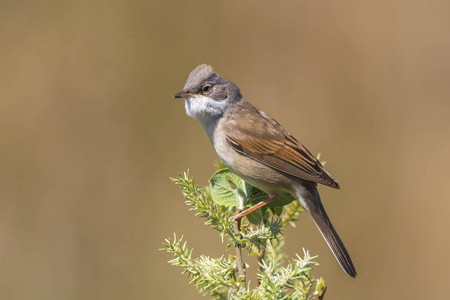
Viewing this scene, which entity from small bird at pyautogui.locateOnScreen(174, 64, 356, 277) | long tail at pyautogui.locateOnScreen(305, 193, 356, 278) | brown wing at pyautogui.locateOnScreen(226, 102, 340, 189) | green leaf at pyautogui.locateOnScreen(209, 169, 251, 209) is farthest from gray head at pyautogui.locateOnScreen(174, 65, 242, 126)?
green leaf at pyautogui.locateOnScreen(209, 169, 251, 209)

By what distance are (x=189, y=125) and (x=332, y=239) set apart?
10.5ft

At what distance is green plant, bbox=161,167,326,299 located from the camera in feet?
5.98

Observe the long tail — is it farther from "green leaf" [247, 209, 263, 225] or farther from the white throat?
the white throat

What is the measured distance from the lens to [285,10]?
6426 millimetres

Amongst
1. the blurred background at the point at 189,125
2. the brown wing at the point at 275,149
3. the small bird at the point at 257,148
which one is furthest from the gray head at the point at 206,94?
the blurred background at the point at 189,125

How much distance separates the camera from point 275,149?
3582 millimetres

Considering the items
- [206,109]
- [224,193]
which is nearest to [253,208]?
[224,193]

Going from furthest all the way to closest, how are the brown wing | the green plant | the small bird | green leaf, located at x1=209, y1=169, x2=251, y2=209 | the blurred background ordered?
the blurred background < the brown wing < the small bird < green leaf, located at x1=209, y1=169, x2=251, y2=209 < the green plant

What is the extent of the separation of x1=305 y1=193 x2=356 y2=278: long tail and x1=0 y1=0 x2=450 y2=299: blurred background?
208 cm

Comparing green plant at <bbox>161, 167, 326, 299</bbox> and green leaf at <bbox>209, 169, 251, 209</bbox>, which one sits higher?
green leaf at <bbox>209, 169, 251, 209</bbox>

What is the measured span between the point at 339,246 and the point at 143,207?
307 centimetres

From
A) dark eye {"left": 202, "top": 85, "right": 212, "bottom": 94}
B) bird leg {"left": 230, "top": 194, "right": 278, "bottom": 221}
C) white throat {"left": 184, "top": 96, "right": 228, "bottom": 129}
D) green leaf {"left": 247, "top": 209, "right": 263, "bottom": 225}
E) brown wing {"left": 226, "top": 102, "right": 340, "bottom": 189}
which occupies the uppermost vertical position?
dark eye {"left": 202, "top": 85, "right": 212, "bottom": 94}

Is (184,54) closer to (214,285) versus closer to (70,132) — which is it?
(70,132)

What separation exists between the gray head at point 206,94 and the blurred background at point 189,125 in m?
2.10
